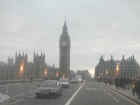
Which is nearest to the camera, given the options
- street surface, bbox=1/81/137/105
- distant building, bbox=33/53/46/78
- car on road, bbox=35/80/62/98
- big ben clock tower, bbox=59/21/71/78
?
street surface, bbox=1/81/137/105

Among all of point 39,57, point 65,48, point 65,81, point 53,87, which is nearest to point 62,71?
point 65,48

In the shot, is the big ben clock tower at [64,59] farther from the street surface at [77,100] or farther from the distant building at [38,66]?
the street surface at [77,100]

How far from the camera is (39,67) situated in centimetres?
10162

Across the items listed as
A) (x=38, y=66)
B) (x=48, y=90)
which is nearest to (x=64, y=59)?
(x=38, y=66)

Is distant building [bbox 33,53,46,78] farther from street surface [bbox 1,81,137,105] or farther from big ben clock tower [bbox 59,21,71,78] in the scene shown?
street surface [bbox 1,81,137,105]

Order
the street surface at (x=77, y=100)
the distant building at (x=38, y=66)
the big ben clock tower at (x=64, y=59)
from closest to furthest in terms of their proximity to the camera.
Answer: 1. the street surface at (x=77, y=100)
2. the distant building at (x=38, y=66)
3. the big ben clock tower at (x=64, y=59)

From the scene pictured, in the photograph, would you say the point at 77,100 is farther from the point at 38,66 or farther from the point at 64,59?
the point at 64,59

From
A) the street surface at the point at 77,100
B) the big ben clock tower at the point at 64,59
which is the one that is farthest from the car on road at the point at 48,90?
the big ben clock tower at the point at 64,59

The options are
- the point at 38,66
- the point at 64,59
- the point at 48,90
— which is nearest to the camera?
the point at 48,90

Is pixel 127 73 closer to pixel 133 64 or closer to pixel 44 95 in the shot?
pixel 133 64

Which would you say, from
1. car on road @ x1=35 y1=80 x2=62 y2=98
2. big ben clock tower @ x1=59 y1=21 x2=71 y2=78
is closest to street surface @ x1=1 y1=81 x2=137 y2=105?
car on road @ x1=35 y1=80 x2=62 y2=98

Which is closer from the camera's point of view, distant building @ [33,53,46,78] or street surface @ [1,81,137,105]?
street surface @ [1,81,137,105]

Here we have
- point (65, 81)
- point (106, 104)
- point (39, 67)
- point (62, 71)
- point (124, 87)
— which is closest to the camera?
point (106, 104)

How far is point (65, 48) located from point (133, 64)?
48569 mm
